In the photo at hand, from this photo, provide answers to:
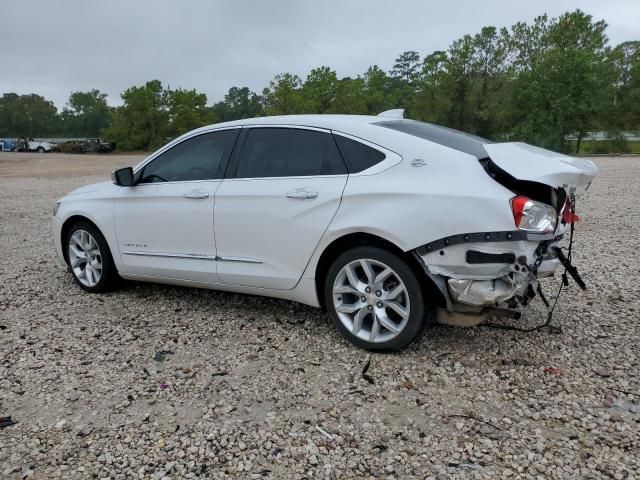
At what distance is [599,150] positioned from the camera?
3862 cm

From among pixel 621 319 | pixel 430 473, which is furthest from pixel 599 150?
pixel 430 473

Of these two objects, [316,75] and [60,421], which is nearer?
[60,421]

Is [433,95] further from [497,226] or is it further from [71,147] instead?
[497,226]

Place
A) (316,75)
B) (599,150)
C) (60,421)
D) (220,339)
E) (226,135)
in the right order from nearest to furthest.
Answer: (60,421) < (220,339) < (226,135) < (599,150) < (316,75)

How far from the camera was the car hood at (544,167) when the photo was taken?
121 inches

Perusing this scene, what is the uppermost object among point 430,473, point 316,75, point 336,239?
point 316,75

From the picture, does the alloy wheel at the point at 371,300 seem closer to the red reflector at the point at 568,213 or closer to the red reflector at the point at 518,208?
the red reflector at the point at 518,208

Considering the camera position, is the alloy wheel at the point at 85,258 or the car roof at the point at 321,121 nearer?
the car roof at the point at 321,121

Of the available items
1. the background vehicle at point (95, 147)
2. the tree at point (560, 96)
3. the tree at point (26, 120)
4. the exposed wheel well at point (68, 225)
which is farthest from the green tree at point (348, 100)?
the tree at point (26, 120)

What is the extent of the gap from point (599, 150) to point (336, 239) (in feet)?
135

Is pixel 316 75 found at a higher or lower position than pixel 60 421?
higher

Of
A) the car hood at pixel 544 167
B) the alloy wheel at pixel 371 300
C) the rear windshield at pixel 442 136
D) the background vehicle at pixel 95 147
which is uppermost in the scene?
the background vehicle at pixel 95 147

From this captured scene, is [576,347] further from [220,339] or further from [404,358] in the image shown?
[220,339]

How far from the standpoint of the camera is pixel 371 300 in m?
3.59
